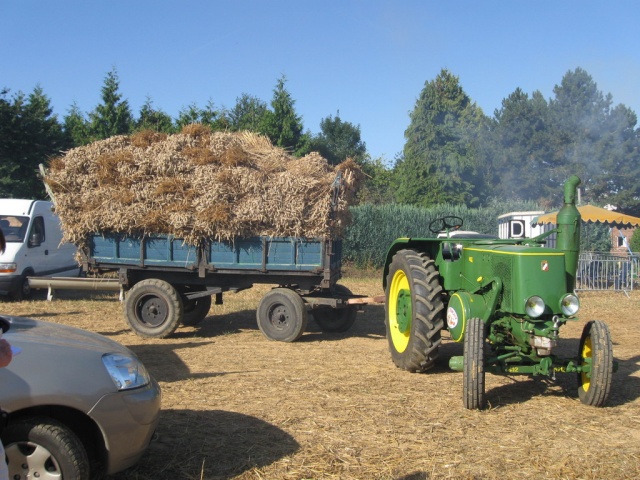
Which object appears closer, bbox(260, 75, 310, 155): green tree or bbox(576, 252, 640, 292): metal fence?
bbox(576, 252, 640, 292): metal fence

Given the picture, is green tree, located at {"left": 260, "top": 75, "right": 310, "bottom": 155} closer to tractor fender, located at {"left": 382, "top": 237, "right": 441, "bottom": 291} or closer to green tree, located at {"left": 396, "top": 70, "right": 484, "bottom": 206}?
green tree, located at {"left": 396, "top": 70, "right": 484, "bottom": 206}

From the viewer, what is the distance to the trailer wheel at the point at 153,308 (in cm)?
957

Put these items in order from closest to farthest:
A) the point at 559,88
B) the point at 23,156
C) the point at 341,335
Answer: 1. the point at 341,335
2. the point at 23,156
3. the point at 559,88

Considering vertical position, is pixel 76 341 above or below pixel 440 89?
below

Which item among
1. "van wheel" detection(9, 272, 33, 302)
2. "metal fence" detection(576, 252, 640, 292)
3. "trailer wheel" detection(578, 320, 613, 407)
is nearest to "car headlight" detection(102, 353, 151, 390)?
"trailer wheel" detection(578, 320, 613, 407)

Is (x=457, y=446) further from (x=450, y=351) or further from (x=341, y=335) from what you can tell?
(x=341, y=335)

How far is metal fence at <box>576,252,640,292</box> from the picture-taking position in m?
17.8

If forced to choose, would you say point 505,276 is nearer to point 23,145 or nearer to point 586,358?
point 586,358

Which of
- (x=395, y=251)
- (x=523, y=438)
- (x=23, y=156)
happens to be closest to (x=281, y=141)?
(x=23, y=156)

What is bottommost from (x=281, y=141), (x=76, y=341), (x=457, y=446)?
(x=457, y=446)

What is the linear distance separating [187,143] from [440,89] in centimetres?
3324

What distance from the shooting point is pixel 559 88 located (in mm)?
43500

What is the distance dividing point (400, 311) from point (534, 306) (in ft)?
7.20

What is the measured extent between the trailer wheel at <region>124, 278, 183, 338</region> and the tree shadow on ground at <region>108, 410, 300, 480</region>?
4143 mm
